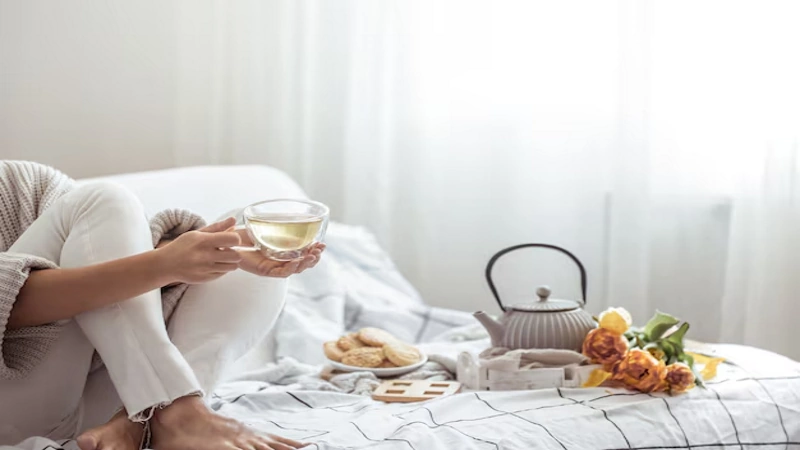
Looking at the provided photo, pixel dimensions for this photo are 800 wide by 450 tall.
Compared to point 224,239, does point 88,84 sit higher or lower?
higher

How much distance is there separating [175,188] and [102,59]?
2.55ft

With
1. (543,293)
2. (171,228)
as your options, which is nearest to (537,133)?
(543,293)

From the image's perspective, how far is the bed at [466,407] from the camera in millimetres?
1548

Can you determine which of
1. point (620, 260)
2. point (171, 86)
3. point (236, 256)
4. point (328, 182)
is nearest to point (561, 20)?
point (620, 260)

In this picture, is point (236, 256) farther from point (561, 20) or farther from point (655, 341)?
point (561, 20)

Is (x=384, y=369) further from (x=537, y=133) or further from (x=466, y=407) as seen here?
(x=537, y=133)

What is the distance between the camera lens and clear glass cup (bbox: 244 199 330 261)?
137cm

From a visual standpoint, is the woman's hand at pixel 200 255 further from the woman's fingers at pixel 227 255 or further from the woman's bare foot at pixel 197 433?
the woman's bare foot at pixel 197 433

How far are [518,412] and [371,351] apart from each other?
0.40 meters

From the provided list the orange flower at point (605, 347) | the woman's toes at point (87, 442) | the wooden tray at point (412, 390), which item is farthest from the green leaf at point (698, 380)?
the woman's toes at point (87, 442)

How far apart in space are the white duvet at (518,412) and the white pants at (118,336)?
82 millimetres

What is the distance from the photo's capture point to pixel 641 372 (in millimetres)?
1744

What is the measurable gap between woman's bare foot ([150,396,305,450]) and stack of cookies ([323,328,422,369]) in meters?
0.46

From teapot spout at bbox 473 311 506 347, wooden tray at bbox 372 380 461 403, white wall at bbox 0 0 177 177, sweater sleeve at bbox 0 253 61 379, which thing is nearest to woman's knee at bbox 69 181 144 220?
sweater sleeve at bbox 0 253 61 379
